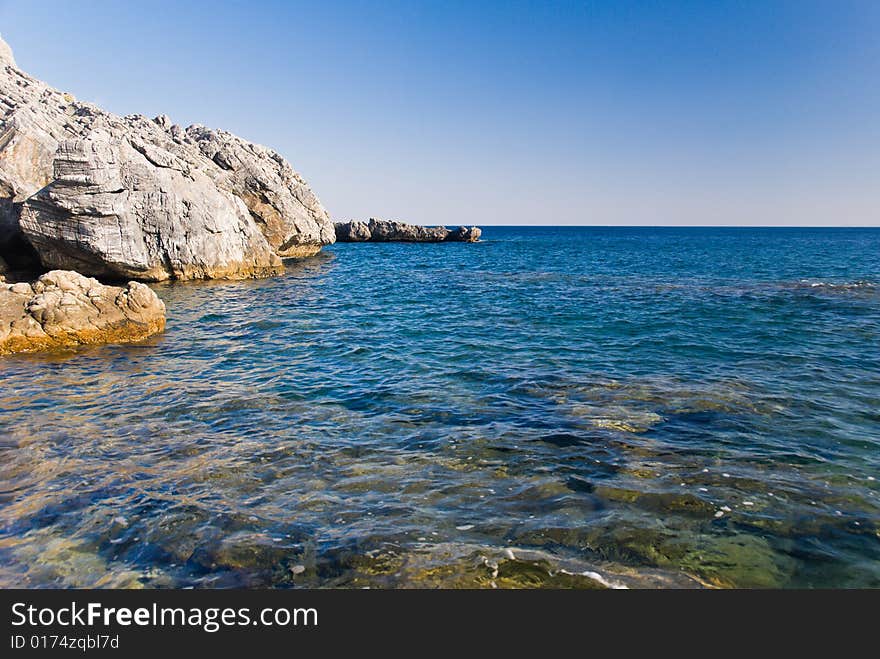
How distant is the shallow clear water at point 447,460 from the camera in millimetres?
6633

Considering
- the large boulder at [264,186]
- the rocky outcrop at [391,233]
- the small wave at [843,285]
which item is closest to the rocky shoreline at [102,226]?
the large boulder at [264,186]

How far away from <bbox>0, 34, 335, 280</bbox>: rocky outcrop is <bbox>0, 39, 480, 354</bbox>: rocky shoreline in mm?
80

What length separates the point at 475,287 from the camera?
40.3 m

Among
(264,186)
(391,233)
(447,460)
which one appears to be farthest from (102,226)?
(391,233)

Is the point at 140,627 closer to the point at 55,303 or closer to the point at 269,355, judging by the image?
the point at 269,355

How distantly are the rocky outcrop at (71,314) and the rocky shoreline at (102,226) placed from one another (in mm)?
37

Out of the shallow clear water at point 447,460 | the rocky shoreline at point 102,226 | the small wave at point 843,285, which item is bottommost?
the shallow clear water at point 447,460

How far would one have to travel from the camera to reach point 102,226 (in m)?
31.2

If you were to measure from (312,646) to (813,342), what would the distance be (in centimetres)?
2229

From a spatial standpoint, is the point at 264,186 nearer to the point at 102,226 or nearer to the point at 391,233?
the point at 102,226

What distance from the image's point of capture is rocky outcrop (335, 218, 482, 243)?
11338 centimetres

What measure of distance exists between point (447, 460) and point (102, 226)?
32.1 meters

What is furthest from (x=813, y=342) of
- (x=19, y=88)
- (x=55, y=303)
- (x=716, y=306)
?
(x=19, y=88)

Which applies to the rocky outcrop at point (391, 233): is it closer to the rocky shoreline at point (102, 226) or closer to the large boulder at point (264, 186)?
the large boulder at point (264, 186)
